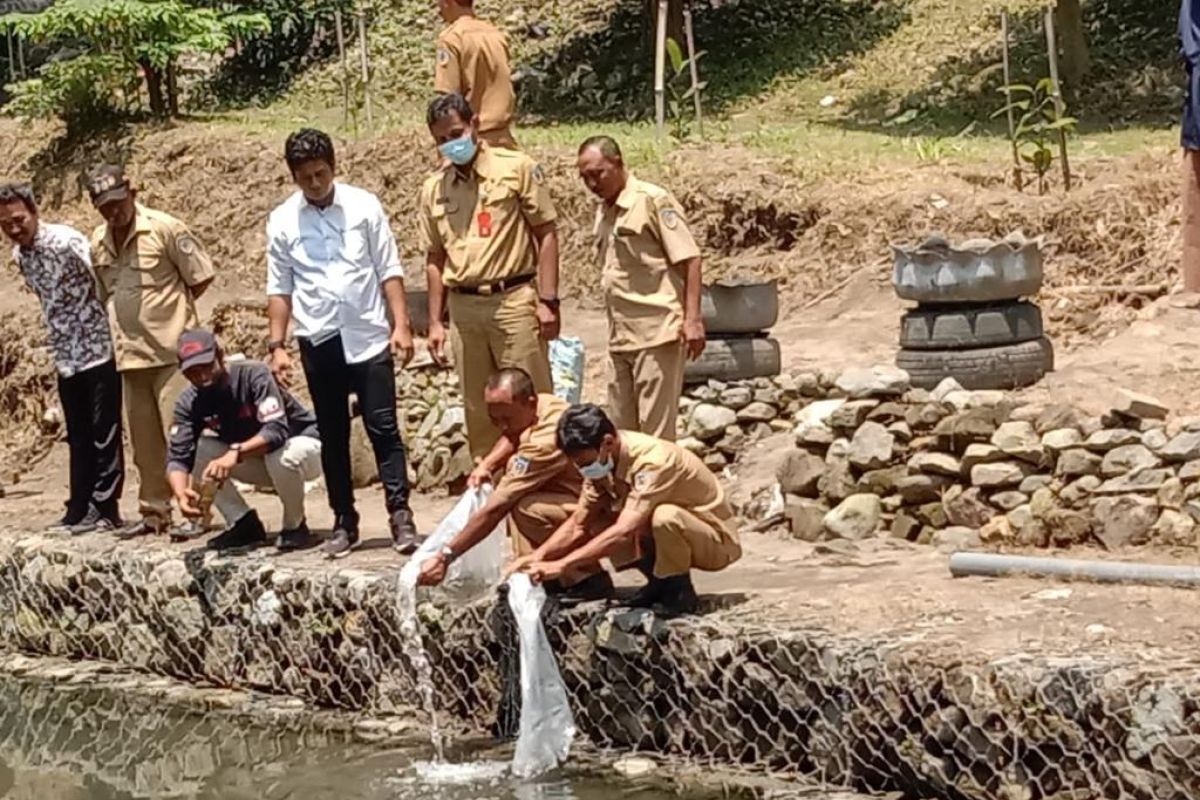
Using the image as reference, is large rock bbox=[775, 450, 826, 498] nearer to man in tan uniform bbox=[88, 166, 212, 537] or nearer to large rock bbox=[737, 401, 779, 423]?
large rock bbox=[737, 401, 779, 423]

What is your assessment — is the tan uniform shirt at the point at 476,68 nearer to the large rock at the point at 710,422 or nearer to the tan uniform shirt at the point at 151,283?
the tan uniform shirt at the point at 151,283

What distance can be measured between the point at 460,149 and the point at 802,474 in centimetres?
200

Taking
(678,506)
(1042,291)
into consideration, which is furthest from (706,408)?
(678,506)

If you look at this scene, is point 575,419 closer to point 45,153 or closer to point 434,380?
point 434,380

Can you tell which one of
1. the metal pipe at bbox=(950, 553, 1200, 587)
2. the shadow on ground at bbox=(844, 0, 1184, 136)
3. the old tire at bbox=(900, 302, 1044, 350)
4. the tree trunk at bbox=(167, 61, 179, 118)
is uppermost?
the tree trunk at bbox=(167, 61, 179, 118)

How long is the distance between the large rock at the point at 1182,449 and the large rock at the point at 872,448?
43.7 inches

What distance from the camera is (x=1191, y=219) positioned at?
A: 871cm

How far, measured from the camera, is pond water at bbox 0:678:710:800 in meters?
6.16

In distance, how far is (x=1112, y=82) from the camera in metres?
16.3

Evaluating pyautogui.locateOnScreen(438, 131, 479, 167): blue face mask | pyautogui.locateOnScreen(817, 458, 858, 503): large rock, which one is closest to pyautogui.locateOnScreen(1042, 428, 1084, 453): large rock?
pyautogui.locateOnScreen(817, 458, 858, 503): large rock

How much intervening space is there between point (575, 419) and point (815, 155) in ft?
25.3

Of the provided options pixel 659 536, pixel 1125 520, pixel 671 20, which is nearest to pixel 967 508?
pixel 1125 520

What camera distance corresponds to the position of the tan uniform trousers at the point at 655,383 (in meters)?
6.91

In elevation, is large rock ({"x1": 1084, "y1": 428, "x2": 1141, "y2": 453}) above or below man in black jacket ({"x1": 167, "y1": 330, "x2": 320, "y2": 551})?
below
